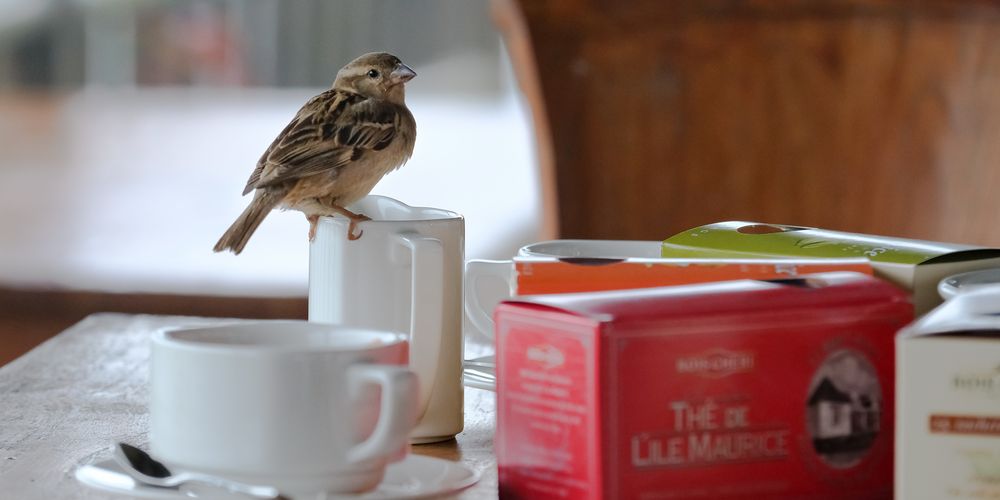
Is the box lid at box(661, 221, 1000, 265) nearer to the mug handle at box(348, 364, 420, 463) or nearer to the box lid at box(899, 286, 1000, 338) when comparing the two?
the box lid at box(899, 286, 1000, 338)

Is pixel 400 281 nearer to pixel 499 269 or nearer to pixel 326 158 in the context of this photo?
pixel 499 269

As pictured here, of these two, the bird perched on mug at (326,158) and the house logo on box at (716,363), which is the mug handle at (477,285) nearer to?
the bird perched on mug at (326,158)

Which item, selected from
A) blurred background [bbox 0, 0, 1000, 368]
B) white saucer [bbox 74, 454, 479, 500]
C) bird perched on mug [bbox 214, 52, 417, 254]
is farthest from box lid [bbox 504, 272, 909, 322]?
blurred background [bbox 0, 0, 1000, 368]

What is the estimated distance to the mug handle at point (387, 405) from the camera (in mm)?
599

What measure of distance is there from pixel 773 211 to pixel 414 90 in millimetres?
5303

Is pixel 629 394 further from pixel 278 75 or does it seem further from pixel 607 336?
pixel 278 75

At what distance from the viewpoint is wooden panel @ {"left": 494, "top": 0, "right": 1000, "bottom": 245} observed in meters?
1.96

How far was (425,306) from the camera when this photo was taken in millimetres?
784

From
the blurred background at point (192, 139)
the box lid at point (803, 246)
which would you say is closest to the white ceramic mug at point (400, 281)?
the box lid at point (803, 246)

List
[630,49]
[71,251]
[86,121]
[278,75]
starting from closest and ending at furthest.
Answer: [630,49] → [71,251] → [86,121] → [278,75]

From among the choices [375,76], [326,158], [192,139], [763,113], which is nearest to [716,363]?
[326,158]

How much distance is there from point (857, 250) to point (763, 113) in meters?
1.39

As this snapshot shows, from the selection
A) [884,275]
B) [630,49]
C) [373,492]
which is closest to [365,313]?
[373,492]

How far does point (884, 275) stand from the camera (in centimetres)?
69
